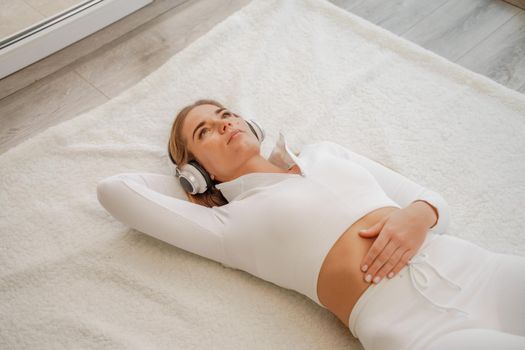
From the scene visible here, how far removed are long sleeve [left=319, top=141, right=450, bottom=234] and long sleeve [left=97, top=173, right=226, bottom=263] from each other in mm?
405

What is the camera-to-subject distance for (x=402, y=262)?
117cm

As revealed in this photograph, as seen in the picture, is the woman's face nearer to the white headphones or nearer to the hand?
the white headphones

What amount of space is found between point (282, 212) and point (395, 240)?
270mm

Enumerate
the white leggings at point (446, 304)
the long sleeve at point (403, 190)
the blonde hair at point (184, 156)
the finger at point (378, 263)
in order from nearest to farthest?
the white leggings at point (446, 304) < the finger at point (378, 263) < the long sleeve at point (403, 190) < the blonde hair at point (184, 156)

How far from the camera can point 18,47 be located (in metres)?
2.00

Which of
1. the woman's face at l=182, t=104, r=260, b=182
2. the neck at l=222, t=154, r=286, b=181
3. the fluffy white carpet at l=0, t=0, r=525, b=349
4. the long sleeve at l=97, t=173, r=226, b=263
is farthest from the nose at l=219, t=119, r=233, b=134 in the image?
the fluffy white carpet at l=0, t=0, r=525, b=349

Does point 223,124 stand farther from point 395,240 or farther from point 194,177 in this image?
point 395,240

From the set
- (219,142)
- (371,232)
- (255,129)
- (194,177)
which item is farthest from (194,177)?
(371,232)

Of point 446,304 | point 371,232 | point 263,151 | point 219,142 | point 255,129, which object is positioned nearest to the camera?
point 446,304

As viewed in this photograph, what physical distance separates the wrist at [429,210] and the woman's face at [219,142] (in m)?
0.43

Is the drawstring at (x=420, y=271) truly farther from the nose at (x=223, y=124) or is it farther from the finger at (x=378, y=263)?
the nose at (x=223, y=124)

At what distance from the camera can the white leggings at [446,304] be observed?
1.06 m

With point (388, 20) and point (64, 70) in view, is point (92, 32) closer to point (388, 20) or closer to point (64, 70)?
point (64, 70)

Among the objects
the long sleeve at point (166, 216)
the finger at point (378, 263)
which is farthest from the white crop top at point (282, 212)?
the finger at point (378, 263)
